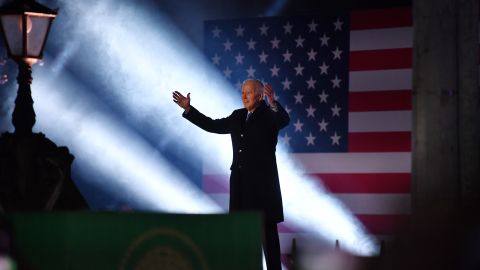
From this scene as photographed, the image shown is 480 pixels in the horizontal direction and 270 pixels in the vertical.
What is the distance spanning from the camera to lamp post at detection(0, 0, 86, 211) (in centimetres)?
491

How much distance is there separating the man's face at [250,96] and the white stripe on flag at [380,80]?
190 centimetres

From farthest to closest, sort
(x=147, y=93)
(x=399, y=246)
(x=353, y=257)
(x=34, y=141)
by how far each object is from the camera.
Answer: (x=147, y=93), (x=34, y=141), (x=353, y=257), (x=399, y=246)

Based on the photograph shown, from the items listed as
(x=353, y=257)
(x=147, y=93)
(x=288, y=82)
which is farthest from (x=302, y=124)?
(x=353, y=257)

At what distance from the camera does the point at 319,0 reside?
8180mm

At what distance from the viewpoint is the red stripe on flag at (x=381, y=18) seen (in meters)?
7.77

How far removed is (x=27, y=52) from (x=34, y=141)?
59cm

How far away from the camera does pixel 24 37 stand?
525 centimetres

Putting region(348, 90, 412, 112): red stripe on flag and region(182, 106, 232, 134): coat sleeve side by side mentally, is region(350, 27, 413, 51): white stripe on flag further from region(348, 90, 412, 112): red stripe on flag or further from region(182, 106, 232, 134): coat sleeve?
region(182, 106, 232, 134): coat sleeve

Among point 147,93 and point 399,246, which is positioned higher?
point 147,93

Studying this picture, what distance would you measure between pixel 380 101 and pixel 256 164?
1943mm

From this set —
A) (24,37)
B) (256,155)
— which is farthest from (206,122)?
(24,37)

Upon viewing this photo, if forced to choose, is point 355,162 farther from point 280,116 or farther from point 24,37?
point 24,37

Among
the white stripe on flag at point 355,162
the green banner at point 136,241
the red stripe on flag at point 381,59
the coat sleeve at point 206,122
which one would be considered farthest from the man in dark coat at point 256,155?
the green banner at point 136,241

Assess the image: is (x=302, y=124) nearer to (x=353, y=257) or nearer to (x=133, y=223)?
(x=133, y=223)
